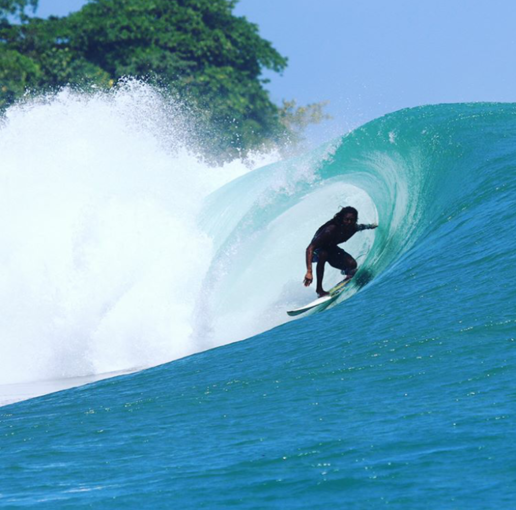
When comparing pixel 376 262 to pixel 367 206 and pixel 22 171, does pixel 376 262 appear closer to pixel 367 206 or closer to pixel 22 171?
pixel 367 206

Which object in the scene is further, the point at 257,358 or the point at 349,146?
the point at 349,146

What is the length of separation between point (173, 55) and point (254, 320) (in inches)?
1351

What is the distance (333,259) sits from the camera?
10.7 meters

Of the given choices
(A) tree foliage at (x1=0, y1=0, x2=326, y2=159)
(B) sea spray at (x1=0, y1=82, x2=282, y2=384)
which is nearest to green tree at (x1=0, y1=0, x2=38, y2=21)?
(A) tree foliage at (x1=0, y1=0, x2=326, y2=159)

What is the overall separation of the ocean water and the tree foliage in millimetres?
22486

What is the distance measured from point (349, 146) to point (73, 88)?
97.1 ft

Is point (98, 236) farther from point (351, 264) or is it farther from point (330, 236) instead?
point (330, 236)

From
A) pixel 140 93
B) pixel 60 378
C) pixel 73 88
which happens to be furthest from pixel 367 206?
pixel 73 88

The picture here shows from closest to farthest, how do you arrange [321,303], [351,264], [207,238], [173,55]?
[321,303] < [351,264] < [207,238] < [173,55]

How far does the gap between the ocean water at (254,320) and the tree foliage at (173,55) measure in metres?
22.5

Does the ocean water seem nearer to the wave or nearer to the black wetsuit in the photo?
the wave

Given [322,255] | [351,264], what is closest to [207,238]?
[351,264]

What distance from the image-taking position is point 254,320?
38.5 feet

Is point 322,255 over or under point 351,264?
over
